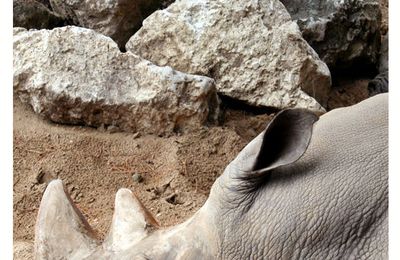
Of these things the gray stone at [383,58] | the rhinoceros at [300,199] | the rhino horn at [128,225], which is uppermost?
the rhinoceros at [300,199]

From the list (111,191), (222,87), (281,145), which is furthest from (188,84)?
(281,145)

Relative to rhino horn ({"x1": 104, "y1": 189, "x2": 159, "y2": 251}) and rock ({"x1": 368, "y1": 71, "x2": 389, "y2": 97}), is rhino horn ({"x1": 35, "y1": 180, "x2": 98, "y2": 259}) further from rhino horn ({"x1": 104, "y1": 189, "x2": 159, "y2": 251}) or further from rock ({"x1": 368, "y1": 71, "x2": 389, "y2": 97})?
rock ({"x1": 368, "y1": 71, "x2": 389, "y2": 97})

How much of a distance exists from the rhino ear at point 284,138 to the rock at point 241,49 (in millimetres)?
2244

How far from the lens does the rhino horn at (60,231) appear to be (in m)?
1.95

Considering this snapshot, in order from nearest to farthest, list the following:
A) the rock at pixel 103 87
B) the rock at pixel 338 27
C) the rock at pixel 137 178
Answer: the rock at pixel 137 178, the rock at pixel 103 87, the rock at pixel 338 27

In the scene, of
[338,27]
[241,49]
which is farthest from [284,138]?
[338,27]

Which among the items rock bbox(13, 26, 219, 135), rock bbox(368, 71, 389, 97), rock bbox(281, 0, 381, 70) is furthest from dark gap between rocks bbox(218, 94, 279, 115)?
rock bbox(368, 71, 389, 97)

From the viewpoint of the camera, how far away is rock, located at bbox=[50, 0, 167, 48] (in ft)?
14.2

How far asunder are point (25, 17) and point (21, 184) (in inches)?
56.2

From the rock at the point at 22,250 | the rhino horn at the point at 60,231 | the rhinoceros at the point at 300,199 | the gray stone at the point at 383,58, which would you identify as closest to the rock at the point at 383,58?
the gray stone at the point at 383,58

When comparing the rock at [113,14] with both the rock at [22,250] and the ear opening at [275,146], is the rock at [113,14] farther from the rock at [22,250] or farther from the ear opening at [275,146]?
the ear opening at [275,146]

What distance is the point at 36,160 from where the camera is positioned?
3.46m

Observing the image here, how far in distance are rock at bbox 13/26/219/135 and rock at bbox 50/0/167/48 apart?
585 millimetres

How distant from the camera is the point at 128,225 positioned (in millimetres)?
1929
